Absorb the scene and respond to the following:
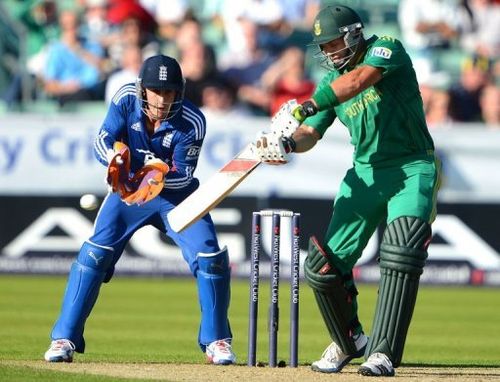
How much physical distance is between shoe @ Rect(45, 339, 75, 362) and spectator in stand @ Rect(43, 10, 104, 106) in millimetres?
9688

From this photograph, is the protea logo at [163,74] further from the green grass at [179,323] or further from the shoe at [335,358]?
the shoe at [335,358]

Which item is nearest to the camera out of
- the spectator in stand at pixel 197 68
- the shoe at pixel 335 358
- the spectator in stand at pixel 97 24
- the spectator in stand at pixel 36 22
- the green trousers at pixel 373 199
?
the green trousers at pixel 373 199

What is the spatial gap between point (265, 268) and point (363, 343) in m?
7.68

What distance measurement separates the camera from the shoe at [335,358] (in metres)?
7.48

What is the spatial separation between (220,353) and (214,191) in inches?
43.1

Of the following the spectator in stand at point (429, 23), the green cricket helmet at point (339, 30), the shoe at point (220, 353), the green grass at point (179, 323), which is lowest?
the green grass at point (179, 323)

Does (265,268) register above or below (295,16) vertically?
below

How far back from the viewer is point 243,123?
15156 millimetres

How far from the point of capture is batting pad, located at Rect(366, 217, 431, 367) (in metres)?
6.97

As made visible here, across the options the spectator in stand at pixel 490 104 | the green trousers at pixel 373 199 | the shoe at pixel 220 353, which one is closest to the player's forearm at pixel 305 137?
the green trousers at pixel 373 199

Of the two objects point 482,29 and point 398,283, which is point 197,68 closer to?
point 482,29

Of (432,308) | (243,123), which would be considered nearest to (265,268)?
(243,123)

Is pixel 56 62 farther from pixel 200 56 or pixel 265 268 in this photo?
pixel 265 268

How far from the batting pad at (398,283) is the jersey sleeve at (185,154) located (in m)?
1.48
